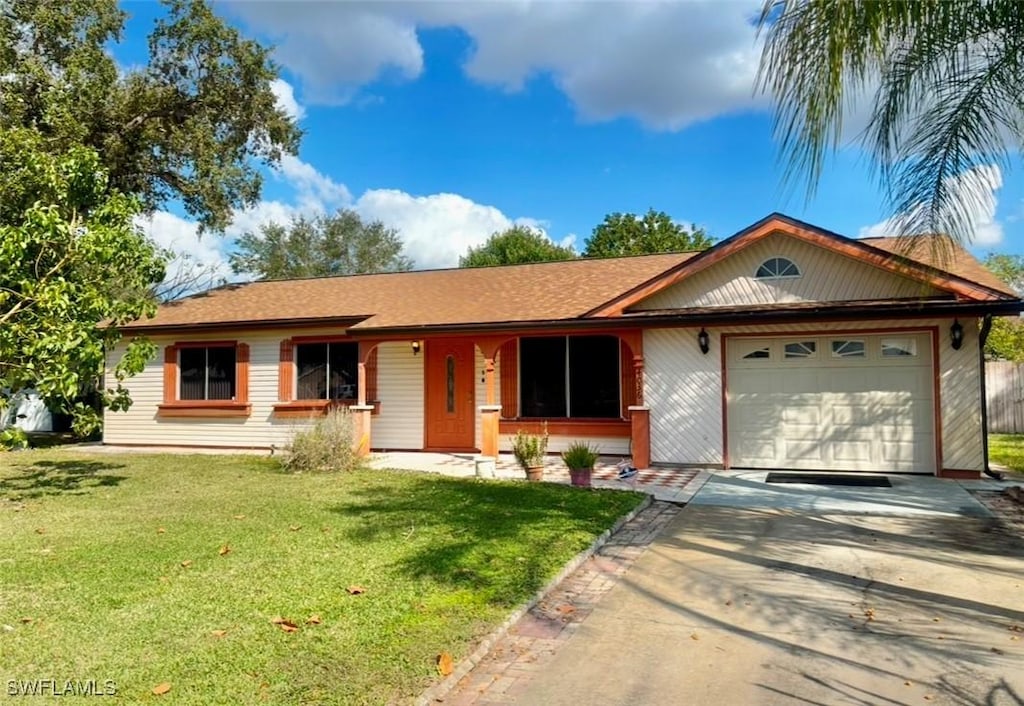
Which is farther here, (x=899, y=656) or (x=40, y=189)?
(x=40, y=189)

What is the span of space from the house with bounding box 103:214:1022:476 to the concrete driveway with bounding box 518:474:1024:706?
131 inches

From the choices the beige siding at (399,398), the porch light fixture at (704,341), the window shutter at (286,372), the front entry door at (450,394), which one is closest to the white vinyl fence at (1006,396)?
the porch light fixture at (704,341)

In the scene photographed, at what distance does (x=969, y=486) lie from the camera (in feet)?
29.8

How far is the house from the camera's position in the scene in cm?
1020

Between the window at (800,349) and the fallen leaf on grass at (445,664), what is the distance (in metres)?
9.00

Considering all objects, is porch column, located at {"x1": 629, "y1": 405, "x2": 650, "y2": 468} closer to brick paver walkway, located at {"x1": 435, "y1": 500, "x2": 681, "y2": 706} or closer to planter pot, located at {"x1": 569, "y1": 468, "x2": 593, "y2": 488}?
planter pot, located at {"x1": 569, "y1": 468, "x2": 593, "y2": 488}

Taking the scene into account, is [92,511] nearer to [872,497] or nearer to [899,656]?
[899,656]

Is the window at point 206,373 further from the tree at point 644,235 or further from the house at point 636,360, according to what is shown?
the tree at point 644,235

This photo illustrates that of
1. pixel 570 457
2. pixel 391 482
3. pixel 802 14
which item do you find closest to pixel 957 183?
pixel 802 14

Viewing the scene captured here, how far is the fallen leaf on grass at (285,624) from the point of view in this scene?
3.96 metres

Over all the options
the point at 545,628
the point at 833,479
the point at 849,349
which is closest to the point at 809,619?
the point at 545,628

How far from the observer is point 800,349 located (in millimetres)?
10891

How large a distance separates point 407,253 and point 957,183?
43.4 metres

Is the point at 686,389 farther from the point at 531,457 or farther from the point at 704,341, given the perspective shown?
the point at 531,457
